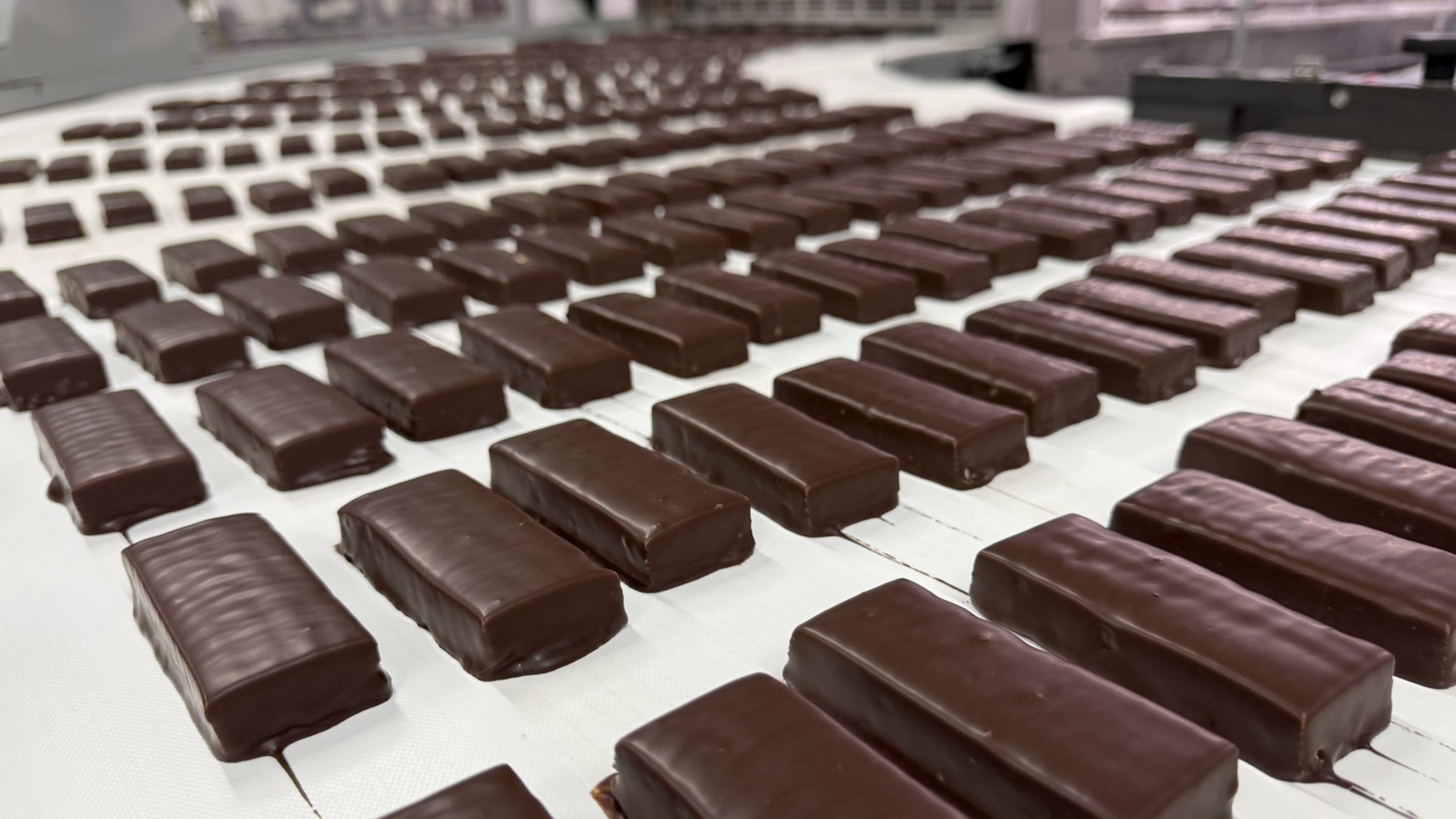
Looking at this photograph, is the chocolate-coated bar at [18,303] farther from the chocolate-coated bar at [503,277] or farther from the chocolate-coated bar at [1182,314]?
the chocolate-coated bar at [1182,314]

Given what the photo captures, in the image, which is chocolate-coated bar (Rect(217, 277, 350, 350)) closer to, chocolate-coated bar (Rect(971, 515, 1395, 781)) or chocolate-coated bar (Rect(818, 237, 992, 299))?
chocolate-coated bar (Rect(818, 237, 992, 299))

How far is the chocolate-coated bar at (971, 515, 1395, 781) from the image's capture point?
1397 mm

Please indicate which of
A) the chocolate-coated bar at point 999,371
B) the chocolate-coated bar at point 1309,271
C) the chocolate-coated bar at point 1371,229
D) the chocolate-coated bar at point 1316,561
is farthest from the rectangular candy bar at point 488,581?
the chocolate-coated bar at point 1371,229

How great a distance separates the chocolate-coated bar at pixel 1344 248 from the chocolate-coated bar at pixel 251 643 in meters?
3.33

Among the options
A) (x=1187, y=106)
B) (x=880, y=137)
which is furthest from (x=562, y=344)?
(x=1187, y=106)

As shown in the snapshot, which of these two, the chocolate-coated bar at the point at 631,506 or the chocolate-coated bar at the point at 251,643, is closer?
the chocolate-coated bar at the point at 251,643

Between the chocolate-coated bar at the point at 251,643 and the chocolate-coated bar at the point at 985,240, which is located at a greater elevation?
the chocolate-coated bar at the point at 985,240

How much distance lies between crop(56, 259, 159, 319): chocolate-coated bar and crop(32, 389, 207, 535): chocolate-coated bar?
1377 millimetres

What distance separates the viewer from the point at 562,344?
2848mm

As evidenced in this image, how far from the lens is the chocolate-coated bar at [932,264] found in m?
Result: 3.50

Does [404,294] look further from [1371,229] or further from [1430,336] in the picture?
[1371,229]

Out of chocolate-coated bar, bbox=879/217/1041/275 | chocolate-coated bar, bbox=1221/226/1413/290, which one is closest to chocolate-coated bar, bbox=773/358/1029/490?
chocolate-coated bar, bbox=879/217/1041/275

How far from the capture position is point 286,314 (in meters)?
3.25

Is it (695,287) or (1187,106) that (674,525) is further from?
(1187,106)
